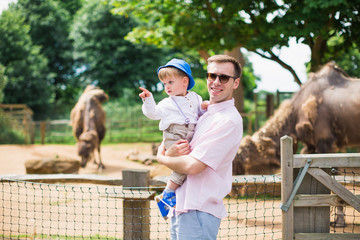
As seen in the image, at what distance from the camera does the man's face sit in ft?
7.23

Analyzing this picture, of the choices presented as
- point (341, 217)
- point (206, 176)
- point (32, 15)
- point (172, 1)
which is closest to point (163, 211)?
point (206, 176)

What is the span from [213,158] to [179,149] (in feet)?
0.70

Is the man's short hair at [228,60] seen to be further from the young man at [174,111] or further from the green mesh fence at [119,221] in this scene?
the green mesh fence at [119,221]

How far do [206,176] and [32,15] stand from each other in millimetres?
30927

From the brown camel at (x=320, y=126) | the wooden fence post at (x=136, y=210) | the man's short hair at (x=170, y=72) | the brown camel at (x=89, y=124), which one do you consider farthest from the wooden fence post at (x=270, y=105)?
the man's short hair at (x=170, y=72)

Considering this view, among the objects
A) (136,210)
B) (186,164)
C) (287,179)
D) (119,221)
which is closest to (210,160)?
(186,164)

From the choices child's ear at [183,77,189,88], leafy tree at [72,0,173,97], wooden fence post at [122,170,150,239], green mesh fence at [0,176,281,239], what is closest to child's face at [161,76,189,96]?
child's ear at [183,77,189,88]

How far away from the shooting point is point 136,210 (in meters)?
4.05

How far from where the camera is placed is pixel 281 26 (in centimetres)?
771

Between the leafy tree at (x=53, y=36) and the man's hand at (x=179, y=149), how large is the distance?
27907 mm

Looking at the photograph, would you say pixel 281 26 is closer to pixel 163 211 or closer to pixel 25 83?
pixel 163 211

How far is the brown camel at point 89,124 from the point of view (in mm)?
11031

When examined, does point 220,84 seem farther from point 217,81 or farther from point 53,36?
point 53,36

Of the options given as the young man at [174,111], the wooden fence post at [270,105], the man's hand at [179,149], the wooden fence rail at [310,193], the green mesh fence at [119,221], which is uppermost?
the wooden fence post at [270,105]
